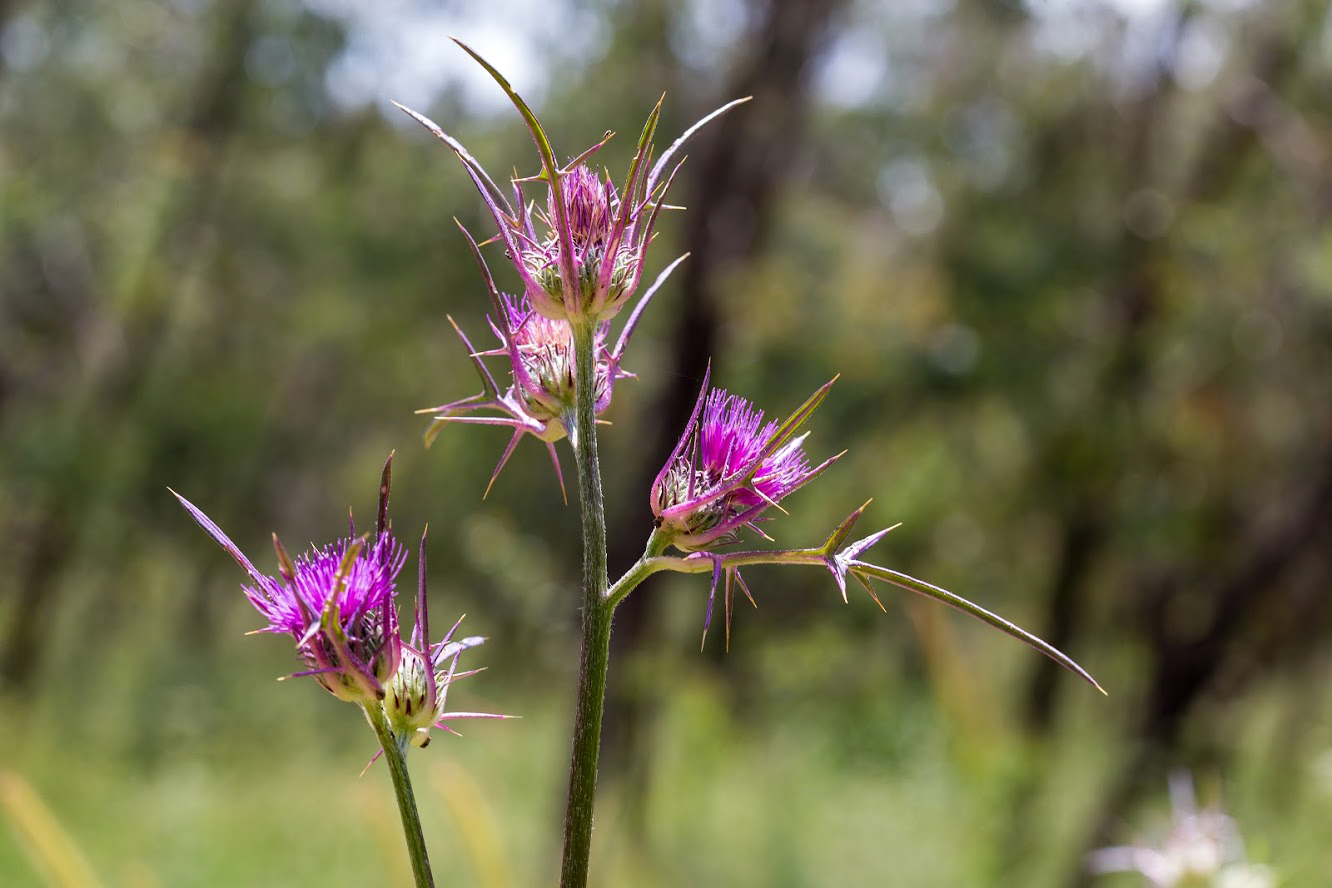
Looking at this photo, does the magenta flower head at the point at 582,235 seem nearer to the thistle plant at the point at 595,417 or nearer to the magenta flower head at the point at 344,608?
the thistle plant at the point at 595,417

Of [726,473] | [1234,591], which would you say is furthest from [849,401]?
[726,473]

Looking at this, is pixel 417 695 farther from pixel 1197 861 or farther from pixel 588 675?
pixel 1197 861

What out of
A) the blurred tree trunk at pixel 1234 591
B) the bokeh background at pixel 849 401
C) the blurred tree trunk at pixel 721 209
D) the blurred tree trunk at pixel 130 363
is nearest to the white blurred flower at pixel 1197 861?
the bokeh background at pixel 849 401

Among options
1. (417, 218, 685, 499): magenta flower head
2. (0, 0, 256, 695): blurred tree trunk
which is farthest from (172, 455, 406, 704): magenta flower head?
(0, 0, 256, 695): blurred tree trunk

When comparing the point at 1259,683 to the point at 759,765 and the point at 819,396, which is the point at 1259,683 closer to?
the point at 759,765

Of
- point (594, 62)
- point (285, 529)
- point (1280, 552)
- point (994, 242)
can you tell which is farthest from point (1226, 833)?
point (285, 529)

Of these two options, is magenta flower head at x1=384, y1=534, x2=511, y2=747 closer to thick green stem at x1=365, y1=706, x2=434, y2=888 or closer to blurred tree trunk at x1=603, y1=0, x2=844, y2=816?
thick green stem at x1=365, y1=706, x2=434, y2=888
